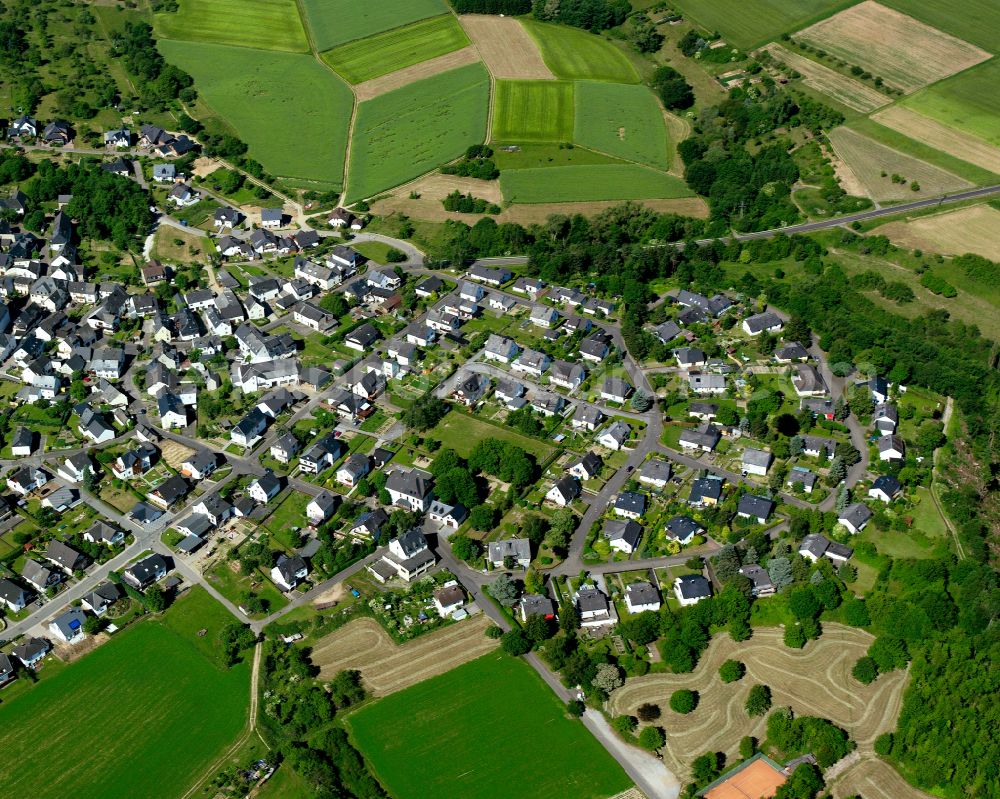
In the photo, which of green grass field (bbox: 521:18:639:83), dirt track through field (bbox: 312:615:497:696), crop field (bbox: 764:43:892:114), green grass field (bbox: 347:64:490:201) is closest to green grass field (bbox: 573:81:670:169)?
green grass field (bbox: 521:18:639:83)

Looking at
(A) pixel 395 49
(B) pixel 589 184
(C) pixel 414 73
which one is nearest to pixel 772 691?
(B) pixel 589 184

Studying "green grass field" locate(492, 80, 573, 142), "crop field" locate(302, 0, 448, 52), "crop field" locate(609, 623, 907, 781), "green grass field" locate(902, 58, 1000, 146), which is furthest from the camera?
"crop field" locate(302, 0, 448, 52)

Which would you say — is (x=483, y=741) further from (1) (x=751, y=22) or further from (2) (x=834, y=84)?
(1) (x=751, y=22)

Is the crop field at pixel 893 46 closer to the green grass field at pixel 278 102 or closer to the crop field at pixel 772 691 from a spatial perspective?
the green grass field at pixel 278 102

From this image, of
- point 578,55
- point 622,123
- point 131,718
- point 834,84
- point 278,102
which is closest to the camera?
point 131,718

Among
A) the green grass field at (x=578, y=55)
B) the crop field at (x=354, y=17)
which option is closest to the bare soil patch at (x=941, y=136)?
the green grass field at (x=578, y=55)

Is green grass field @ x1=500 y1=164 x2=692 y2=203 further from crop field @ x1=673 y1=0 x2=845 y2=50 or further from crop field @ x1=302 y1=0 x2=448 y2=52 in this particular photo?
crop field @ x1=302 y1=0 x2=448 y2=52
